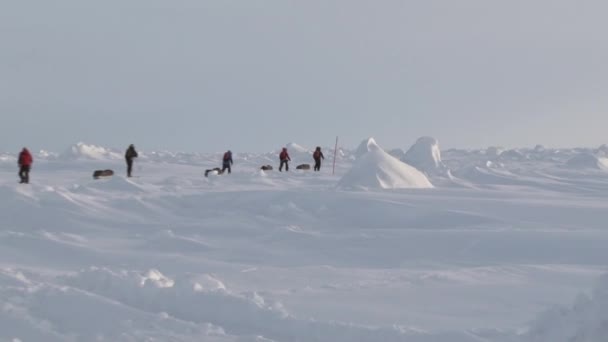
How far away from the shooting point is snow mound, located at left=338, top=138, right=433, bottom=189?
2089 centimetres

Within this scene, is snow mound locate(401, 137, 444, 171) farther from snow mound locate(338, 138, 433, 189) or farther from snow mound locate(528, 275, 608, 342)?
snow mound locate(528, 275, 608, 342)

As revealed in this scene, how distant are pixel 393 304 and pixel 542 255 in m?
4.58

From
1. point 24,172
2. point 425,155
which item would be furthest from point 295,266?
point 425,155

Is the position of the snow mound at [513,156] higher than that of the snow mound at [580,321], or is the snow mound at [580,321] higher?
the snow mound at [580,321]

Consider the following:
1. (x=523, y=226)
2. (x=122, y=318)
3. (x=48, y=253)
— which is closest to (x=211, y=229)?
(x=48, y=253)

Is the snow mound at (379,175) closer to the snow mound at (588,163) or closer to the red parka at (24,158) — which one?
the red parka at (24,158)

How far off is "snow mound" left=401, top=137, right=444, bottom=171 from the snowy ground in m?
12.7

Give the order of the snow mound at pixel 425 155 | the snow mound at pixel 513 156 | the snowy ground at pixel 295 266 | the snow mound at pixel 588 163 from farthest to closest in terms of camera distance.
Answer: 1. the snow mound at pixel 513 156
2. the snow mound at pixel 588 163
3. the snow mound at pixel 425 155
4. the snowy ground at pixel 295 266

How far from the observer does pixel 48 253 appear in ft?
36.8

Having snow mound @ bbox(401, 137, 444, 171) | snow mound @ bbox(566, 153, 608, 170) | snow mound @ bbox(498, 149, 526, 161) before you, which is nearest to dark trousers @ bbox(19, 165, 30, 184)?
snow mound @ bbox(401, 137, 444, 171)

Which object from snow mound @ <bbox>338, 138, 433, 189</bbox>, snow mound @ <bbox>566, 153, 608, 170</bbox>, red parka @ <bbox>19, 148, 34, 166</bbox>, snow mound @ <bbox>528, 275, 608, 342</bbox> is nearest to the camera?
snow mound @ <bbox>528, 275, 608, 342</bbox>

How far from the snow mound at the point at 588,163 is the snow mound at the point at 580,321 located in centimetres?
3646

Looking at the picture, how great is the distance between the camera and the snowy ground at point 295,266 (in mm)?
5793

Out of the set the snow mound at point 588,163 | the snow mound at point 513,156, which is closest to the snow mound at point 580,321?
the snow mound at point 588,163
